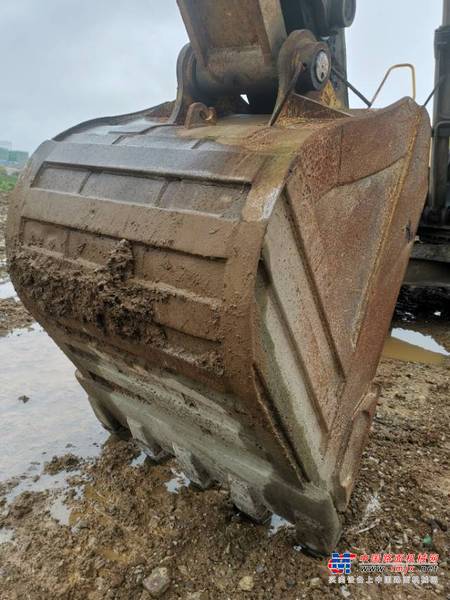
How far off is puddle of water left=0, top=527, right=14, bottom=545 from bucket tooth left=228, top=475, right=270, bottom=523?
1213 millimetres

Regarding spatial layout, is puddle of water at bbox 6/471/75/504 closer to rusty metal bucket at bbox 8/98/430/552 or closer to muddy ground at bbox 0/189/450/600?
muddy ground at bbox 0/189/450/600

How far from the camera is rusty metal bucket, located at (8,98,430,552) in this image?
5.39 feet

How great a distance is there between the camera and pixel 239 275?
1.55 meters

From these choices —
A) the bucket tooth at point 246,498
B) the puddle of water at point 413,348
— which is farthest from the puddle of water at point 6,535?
the puddle of water at point 413,348

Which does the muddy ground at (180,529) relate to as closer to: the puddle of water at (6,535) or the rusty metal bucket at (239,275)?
the puddle of water at (6,535)

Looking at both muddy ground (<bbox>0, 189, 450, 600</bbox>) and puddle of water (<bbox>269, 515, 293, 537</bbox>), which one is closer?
muddy ground (<bbox>0, 189, 450, 600</bbox>)

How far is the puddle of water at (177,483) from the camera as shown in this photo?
2.94 metres

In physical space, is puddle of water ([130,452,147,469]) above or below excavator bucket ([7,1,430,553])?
below

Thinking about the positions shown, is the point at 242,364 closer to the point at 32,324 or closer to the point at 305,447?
the point at 305,447

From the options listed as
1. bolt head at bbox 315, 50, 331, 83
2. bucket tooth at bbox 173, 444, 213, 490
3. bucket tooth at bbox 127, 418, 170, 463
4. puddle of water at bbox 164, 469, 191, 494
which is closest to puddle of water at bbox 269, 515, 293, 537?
bucket tooth at bbox 173, 444, 213, 490

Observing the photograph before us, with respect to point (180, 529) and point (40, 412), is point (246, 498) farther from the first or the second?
point (40, 412)

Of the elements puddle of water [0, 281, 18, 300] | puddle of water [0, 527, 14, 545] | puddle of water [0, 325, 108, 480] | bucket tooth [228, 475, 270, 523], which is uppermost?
bucket tooth [228, 475, 270, 523]

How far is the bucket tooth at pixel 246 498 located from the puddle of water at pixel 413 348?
2.96 m

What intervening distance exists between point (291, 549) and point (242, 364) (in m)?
1.29
